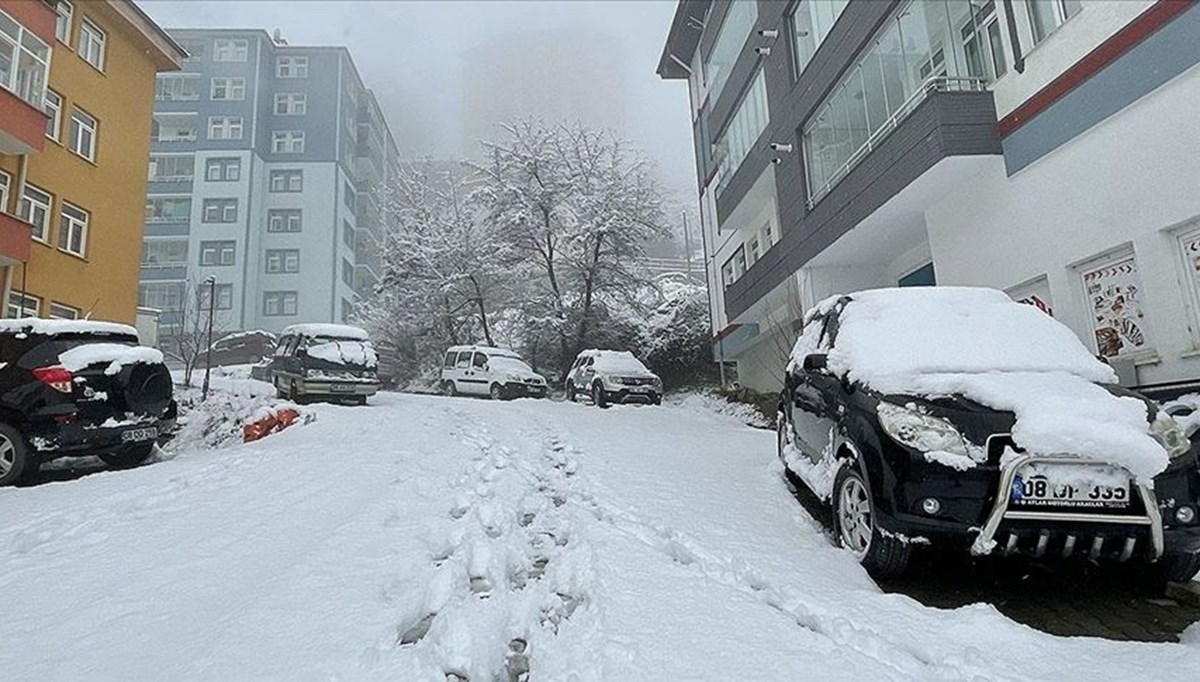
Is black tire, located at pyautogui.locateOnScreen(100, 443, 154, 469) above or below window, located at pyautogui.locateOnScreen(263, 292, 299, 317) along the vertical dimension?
below

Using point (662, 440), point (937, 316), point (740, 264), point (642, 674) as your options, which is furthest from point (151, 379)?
point (740, 264)

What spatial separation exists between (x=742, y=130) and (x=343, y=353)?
44.7ft

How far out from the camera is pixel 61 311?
53.8ft

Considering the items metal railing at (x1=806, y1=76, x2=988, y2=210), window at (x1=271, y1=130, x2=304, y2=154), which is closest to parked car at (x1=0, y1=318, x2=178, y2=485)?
metal railing at (x1=806, y1=76, x2=988, y2=210)

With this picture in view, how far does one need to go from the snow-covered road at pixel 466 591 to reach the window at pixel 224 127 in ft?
159

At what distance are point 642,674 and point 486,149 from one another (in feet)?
97.1

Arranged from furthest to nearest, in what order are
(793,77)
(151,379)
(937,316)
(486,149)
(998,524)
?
(486,149)
(793,77)
(151,379)
(937,316)
(998,524)

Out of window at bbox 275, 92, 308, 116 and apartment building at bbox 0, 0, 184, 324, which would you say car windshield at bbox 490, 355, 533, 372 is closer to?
apartment building at bbox 0, 0, 184, 324

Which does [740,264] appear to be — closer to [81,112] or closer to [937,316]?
[937,316]

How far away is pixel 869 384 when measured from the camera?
411 cm

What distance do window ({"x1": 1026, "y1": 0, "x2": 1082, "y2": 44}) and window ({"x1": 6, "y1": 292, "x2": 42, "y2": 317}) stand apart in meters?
20.4

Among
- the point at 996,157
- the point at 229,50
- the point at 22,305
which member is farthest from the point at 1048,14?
the point at 229,50

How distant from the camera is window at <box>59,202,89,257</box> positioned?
54.6 ft

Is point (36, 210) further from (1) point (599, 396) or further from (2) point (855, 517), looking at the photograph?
(2) point (855, 517)
